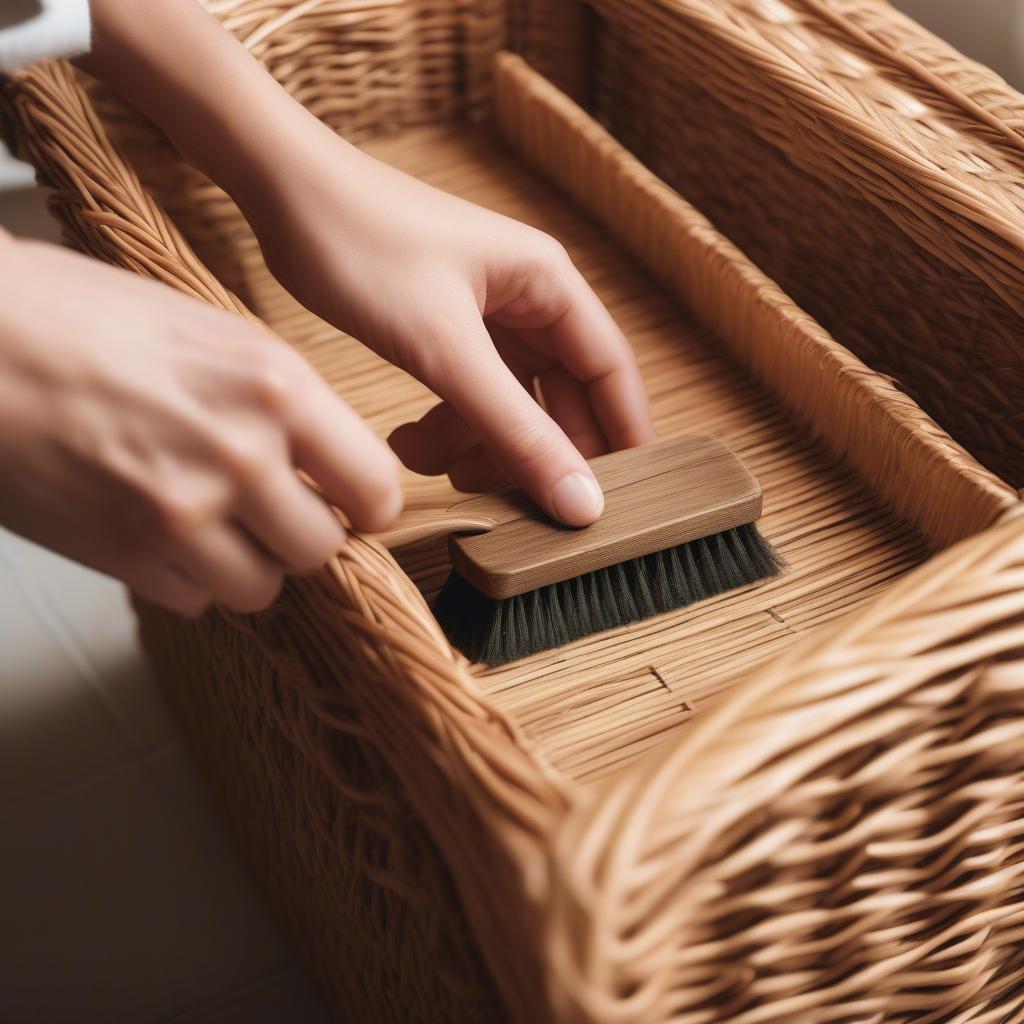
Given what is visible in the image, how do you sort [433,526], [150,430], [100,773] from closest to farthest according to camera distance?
[150,430] < [433,526] < [100,773]

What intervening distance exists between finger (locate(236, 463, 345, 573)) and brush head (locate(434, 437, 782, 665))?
0.39ft

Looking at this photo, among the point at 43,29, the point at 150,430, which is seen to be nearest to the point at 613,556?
the point at 150,430

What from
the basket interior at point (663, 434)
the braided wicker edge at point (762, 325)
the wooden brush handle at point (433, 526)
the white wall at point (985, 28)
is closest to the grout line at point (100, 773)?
the basket interior at point (663, 434)

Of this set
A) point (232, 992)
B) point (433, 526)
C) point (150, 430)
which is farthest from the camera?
point (232, 992)

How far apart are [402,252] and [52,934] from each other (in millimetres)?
586

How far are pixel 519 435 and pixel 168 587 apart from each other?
0.68 feet

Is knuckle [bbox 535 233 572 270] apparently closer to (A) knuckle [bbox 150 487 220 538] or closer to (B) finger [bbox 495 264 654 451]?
(B) finger [bbox 495 264 654 451]

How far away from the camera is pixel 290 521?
0.41m

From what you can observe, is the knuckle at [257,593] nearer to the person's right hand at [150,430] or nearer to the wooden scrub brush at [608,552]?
the person's right hand at [150,430]

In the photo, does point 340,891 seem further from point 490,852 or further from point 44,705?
point 44,705

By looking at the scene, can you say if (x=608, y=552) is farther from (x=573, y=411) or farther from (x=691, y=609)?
(x=573, y=411)

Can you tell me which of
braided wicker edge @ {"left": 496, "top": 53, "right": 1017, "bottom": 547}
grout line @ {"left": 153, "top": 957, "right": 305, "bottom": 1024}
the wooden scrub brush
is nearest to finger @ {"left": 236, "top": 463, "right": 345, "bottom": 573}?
the wooden scrub brush

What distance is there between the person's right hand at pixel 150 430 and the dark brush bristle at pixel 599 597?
0.17m

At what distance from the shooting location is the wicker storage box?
360mm
